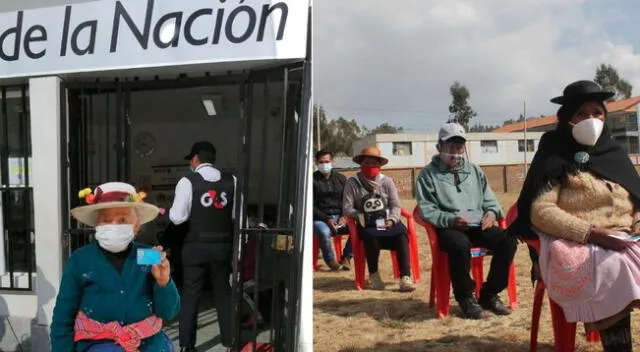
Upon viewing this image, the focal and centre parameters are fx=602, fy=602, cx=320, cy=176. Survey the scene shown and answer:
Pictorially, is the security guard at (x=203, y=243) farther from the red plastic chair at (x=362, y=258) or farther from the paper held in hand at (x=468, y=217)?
the red plastic chair at (x=362, y=258)

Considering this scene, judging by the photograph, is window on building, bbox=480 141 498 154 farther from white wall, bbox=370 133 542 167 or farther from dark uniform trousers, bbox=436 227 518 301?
dark uniform trousers, bbox=436 227 518 301

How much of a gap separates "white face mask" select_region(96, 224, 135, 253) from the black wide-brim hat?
2528 millimetres

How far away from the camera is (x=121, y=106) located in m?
4.61

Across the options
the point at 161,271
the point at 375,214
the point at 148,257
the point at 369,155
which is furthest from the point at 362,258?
the point at 148,257

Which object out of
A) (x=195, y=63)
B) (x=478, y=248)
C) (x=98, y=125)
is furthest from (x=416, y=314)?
(x=98, y=125)

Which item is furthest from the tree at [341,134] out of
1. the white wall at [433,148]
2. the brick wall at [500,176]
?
the brick wall at [500,176]

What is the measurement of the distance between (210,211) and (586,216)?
98.9 inches

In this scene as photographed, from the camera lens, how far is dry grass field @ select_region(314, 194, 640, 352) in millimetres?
4371

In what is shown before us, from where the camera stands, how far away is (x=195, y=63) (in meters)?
4.04

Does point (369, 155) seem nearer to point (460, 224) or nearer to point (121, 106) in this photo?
point (460, 224)

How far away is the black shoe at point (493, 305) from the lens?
5031mm

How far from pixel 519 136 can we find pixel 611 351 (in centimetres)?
5008

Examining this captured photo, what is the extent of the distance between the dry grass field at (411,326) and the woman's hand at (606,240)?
126 centimetres

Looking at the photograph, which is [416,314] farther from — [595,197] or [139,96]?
[139,96]
